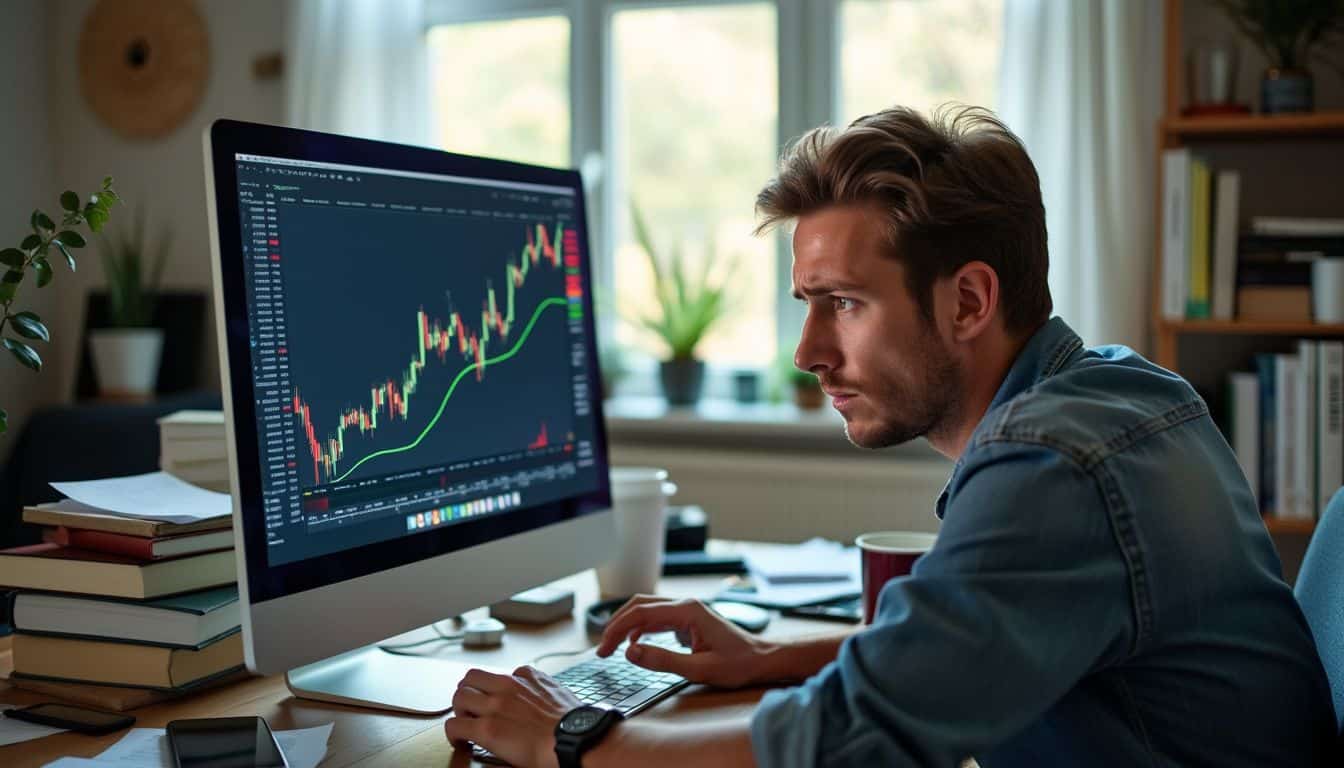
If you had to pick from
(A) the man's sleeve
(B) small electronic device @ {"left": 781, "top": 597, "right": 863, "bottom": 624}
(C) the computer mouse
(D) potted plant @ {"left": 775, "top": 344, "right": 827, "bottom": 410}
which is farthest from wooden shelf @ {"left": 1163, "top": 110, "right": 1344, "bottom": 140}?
(A) the man's sleeve

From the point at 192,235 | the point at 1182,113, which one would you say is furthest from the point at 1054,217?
the point at 192,235

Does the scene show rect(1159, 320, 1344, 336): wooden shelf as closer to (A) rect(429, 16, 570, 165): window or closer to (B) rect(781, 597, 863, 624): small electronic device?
(B) rect(781, 597, 863, 624): small electronic device

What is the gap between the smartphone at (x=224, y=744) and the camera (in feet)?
3.12

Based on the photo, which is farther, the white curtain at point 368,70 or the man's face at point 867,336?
the white curtain at point 368,70

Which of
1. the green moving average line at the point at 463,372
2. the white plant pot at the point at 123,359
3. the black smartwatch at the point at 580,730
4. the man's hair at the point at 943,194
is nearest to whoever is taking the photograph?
the black smartwatch at the point at 580,730

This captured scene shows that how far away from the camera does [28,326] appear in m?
1.13

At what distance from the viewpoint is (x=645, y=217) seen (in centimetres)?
338

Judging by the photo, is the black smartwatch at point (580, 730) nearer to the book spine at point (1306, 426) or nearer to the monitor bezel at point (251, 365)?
the monitor bezel at point (251, 365)

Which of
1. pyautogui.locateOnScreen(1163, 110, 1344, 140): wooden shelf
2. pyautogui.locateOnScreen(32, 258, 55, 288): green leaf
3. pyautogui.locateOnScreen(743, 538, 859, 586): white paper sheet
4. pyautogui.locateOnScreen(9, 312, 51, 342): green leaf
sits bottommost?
pyautogui.locateOnScreen(743, 538, 859, 586): white paper sheet

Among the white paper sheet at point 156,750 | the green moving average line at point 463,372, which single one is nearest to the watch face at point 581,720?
the white paper sheet at point 156,750

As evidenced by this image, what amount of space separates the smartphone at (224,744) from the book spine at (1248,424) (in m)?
2.11

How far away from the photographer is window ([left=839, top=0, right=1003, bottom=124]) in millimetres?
3031

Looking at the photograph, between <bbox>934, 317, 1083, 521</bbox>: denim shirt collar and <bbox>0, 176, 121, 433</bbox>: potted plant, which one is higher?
<bbox>0, 176, 121, 433</bbox>: potted plant

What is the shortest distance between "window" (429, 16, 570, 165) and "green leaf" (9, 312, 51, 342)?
2383mm
